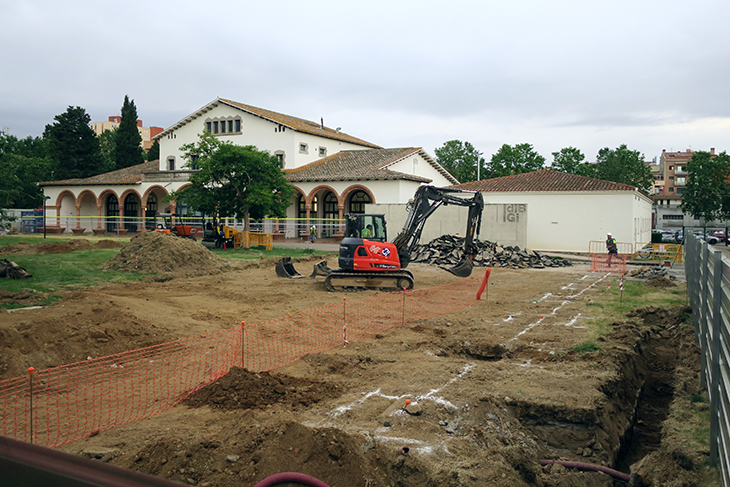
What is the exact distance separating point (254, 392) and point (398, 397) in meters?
2.07

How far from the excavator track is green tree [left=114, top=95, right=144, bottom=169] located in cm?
5832

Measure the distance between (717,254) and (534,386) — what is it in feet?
10.8

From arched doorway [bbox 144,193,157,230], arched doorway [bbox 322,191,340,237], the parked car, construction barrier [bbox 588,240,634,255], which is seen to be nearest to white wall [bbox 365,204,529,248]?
construction barrier [bbox 588,240,634,255]

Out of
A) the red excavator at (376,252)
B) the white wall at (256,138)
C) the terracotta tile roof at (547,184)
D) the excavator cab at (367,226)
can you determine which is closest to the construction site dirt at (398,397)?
the red excavator at (376,252)

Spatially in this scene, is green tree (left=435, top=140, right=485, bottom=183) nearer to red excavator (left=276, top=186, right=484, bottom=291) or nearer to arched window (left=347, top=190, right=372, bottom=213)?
arched window (left=347, top=190, right=372, bottom=213)

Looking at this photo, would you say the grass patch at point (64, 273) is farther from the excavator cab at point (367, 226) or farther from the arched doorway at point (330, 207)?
the arched doorway at point (330, 207)

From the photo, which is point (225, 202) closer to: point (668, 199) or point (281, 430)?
point (281, 430)

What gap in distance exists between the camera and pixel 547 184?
36.4m

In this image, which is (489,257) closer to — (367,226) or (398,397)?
(367,226)

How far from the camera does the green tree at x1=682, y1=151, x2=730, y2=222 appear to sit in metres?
55.8

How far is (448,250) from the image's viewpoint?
2905 centimetres

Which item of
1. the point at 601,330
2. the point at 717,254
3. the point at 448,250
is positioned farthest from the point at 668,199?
the point at 717,254

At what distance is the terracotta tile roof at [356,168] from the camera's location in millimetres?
42250

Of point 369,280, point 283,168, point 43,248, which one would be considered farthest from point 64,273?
point 283,168
